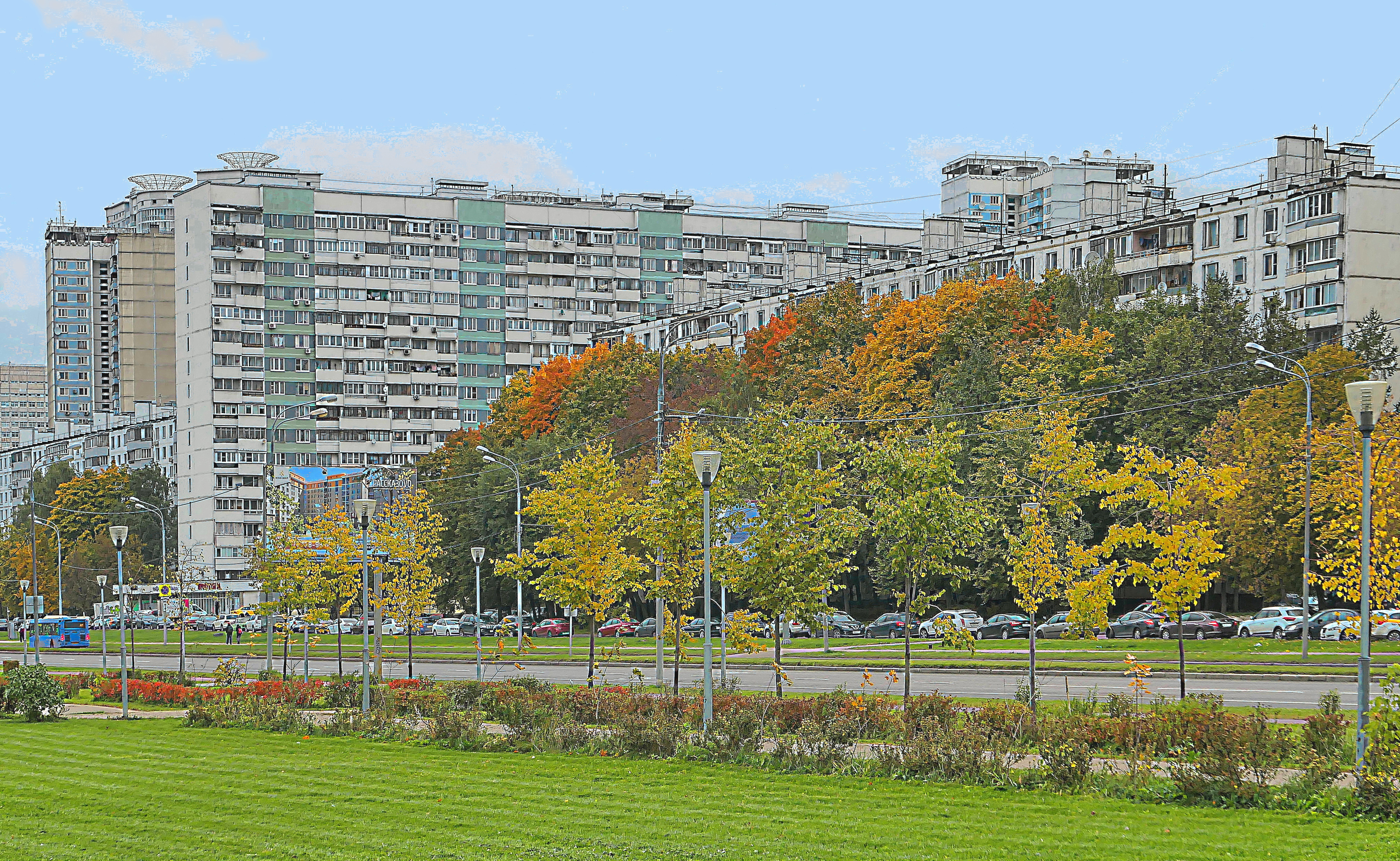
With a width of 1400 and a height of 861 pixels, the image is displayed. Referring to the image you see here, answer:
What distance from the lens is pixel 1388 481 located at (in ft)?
103

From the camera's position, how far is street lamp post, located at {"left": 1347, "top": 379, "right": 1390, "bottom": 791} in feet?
53.4

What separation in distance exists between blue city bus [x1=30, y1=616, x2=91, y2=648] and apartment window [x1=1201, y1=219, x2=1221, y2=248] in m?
66.2

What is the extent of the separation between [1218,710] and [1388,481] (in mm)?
14903

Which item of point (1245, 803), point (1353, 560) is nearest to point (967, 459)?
point (1353, 560)

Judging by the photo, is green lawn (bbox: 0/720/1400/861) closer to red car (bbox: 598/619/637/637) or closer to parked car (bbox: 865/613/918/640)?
parked car (bbox: 865/613/918/640)

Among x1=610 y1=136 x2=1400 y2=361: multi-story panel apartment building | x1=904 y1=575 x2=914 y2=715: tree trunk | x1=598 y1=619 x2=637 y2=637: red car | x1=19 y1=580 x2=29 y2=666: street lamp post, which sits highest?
x1=610 y1=136 x2=1400 y2=361: multi-story panel apartment building

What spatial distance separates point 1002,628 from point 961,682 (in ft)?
91.0

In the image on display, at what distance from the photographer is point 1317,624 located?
175ft

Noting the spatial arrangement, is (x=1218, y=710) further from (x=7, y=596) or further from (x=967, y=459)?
(x=7, y=596)

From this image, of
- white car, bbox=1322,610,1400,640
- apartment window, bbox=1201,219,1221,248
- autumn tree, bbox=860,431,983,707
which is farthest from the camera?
apartment window, bbox=1201,219,1221,248

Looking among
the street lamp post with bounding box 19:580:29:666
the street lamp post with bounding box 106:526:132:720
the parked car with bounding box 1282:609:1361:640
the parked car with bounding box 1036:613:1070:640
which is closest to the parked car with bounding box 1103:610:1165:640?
the parked car with bounding box 1036:613:1070:640

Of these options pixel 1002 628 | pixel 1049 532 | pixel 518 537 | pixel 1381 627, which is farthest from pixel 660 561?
pixel 1002 628

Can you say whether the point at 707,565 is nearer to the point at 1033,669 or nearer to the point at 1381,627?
the point at 1033,669

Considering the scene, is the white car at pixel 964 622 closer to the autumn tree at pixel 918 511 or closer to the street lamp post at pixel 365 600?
the street lamp post at pixel 365 600
